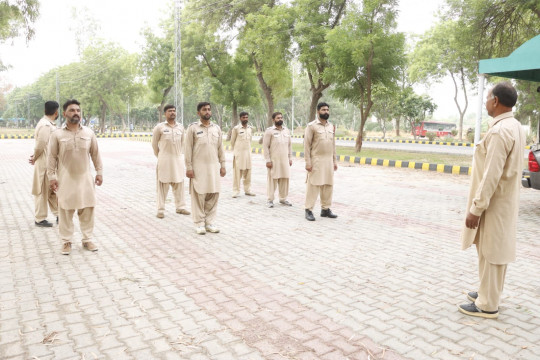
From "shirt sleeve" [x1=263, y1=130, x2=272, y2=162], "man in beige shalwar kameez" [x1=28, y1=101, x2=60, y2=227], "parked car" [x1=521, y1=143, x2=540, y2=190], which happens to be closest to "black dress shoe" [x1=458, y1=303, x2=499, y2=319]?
"parked car" [x1=521, y1=143, x2=540, y2=190]

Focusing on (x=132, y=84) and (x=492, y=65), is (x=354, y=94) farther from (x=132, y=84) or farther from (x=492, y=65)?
(x=132, y=84)

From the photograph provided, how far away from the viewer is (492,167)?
10.3 ft

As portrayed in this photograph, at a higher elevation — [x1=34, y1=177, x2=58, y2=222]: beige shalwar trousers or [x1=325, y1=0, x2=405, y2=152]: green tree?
[x1=325, y1=0, x2=405, y2=152]: green tree

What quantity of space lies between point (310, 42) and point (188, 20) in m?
10.1

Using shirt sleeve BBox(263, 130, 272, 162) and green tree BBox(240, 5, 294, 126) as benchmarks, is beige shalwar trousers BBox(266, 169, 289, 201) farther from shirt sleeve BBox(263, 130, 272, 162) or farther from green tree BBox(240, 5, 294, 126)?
green tree BBox(240, 5, 294, 126)

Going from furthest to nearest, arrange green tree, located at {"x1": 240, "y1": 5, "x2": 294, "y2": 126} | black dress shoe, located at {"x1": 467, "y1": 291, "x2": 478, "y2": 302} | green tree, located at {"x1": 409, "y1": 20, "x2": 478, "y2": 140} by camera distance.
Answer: green tree, located at {"x1": 409, "y1": 20, "x2": 478, "y2": 140}, green tree, located at {"x1": 240, "y1": 5, "x2": 294, "y2": 126}, black dress shoe, located at {"x1": 467, "y1": 291, "x2": 478, "y2": 302}

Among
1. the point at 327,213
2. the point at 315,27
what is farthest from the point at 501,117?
the point at 315,27

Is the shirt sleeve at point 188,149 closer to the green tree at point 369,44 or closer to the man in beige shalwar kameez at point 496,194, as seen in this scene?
the man in beige shalwar kameez at point 496,194

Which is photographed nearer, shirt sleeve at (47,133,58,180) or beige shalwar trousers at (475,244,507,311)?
beige shalwar trousers at (475,244,507,311)

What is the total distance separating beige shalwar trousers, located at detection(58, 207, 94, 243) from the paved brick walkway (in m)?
0.23

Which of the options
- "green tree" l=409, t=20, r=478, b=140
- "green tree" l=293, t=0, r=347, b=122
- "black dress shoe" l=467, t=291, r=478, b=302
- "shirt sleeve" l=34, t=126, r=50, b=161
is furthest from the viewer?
"green tree" l=409, t=20, r=478, b=140

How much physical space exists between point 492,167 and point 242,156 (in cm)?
664

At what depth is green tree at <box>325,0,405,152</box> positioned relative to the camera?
17.2m

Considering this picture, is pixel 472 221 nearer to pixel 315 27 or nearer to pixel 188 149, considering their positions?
pixel 188 149
